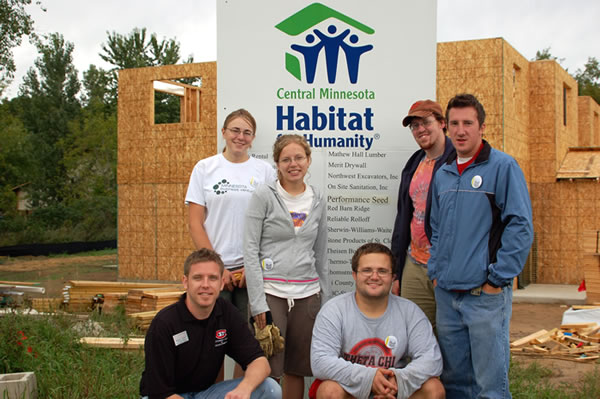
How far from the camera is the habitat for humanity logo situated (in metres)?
4.59

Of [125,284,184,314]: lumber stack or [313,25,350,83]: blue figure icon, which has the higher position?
[313,25,350,83]: blue figure icon

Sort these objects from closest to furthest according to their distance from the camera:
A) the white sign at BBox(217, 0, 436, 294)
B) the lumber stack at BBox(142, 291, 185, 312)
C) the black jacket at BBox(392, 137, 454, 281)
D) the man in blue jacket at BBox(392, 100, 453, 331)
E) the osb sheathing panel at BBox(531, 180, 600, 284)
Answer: the man in blue jacket at BBox(392, 100, 453, 331) → the black jacket at BBox(392, 137, 454, 281) → the white sign at BBox(217, 0, 436, 294) → the lumber stack at BBox(142, 291, 185, 312) → the osb sheathing panel at BBox(531, 180, 600, 284)

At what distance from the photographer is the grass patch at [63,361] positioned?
471cm

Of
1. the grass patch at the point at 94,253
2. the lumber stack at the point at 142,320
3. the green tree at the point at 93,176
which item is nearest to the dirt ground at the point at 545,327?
the lumber stack at the point at 142,320

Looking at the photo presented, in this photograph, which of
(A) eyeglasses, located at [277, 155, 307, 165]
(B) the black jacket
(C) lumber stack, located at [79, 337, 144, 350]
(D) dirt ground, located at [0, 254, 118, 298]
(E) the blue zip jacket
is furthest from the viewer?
(D) dirt ground, located at [0, 254, 118, 298]

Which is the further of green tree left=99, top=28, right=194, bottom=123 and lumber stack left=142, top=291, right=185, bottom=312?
green tree left=99, top=28, right=194, bottom=123

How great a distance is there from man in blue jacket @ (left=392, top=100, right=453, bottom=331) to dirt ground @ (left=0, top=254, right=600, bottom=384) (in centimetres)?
335

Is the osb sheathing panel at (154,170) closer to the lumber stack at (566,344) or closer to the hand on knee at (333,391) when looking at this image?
the lumber stack at (566,344)

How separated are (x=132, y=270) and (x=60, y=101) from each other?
32.1 m

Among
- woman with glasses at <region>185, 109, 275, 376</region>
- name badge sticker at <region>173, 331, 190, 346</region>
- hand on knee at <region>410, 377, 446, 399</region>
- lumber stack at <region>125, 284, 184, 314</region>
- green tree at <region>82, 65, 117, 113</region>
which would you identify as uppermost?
green tree at <region>82, 65, 117, 113</region>

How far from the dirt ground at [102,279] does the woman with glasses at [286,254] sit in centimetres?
387

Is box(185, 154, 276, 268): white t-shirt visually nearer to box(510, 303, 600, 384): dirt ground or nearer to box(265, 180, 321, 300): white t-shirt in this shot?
box(265, 180, 321, 300): white t-shirt

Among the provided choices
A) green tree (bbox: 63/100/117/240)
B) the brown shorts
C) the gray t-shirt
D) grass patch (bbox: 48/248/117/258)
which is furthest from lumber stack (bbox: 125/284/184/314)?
green tree (bbox: 63/100/117/240)

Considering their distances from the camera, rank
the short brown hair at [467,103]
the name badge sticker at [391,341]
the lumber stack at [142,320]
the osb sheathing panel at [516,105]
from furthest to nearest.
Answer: the osb sheathing panel at [516,105]
the lumber stack at [142,320]
the name badge sticker at [391,341]
the short brown hair at [467,103]
